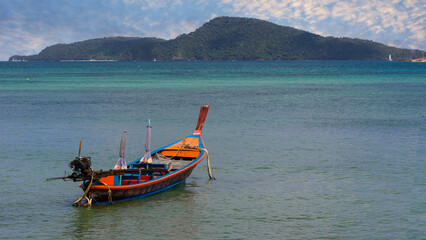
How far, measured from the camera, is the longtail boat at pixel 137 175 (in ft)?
55.7

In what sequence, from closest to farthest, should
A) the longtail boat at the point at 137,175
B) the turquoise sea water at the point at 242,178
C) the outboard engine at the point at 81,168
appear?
the turquoise sea water at the point at 242,178 → the outboard engine at the point at 81,168 → the longtail boat at the point at 137,175

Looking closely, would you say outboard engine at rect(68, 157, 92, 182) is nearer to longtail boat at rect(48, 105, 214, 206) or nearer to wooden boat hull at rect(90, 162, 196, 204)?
longtail boat at rect(48, 105, 214, 206)

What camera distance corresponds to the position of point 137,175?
19094 mm

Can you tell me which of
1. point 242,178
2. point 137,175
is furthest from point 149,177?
point 242,178

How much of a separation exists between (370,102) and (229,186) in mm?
36599

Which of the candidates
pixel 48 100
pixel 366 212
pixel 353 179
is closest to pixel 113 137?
pixel 353 179

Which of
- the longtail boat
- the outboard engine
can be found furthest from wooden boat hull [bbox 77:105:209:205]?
the outboard engine

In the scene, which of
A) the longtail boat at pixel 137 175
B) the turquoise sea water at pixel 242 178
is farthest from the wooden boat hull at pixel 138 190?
the turquoise sea water at pixel 242 178

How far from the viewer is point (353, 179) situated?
70.5ft

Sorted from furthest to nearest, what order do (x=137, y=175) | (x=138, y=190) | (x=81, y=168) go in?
(x=137, y=175)
(x=138, y=190)
(x=81, y=168)

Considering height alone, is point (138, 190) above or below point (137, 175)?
below

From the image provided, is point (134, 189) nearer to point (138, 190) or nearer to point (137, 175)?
point (138, 190)

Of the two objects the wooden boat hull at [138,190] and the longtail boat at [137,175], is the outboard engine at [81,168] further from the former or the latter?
the wooden boat hull at [138,190]

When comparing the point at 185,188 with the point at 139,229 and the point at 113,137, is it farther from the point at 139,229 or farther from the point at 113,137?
the point at 113,137
